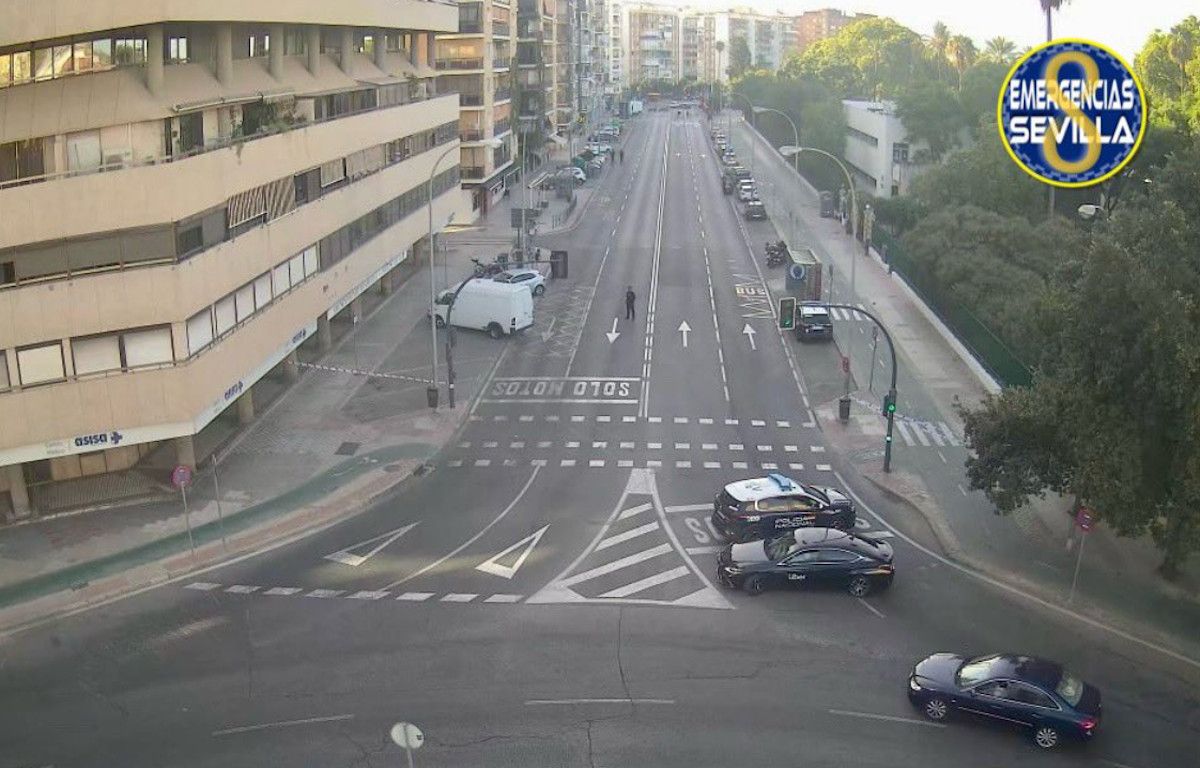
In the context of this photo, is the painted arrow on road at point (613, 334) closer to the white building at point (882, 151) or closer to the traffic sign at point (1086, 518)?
the traffic sign at point (1086, 518)

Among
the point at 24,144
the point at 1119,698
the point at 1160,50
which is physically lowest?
the point at 1119,698

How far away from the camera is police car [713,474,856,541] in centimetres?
2656

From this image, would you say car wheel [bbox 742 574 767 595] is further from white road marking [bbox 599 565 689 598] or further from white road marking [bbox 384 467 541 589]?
white road marking [bbox 384 467 541 589]

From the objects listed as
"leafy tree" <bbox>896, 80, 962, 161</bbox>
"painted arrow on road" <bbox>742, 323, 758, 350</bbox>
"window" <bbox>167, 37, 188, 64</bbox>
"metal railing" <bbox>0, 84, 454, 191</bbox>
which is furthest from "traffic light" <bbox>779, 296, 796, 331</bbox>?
"leafy tree" <bbox>896, 80, 962, 161</bbox>

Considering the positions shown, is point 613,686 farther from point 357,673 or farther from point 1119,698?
point 1119,698

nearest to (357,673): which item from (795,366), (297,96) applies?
(297,96)

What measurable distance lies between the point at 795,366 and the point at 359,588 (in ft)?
75.1

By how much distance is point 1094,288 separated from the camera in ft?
71.4

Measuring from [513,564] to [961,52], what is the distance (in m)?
103

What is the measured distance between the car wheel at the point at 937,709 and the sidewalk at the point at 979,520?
600 centimetres

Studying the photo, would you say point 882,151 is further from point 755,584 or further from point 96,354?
point 96,354

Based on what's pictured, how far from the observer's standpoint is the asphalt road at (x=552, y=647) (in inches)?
726

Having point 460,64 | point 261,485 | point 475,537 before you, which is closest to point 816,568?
point 475,537

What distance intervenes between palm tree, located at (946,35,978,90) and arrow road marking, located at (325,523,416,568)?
9976cm
